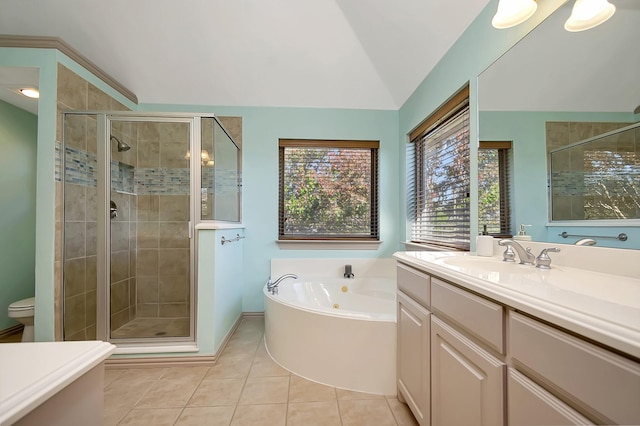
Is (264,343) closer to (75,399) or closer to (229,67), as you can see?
(75,399)

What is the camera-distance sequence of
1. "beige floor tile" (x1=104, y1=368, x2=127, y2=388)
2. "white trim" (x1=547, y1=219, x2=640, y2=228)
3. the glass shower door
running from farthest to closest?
1. the glass shower door
2. "beige floor tile" (x1=104, y1=368, x2=127, y2=388)
3. "white trim" (x1=547, y1=219, x2=640, y2=228)

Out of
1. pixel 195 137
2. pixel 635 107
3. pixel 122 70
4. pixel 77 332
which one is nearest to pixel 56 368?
pixel 635 107

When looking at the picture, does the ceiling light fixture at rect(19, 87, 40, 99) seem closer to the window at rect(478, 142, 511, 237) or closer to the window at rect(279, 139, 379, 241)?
the window at rect(279, 139, 379, 241)

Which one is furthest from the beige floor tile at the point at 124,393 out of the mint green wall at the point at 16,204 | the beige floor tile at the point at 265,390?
the mint green wall at the point at 16,204

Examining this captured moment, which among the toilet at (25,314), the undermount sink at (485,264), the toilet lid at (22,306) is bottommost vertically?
the toilet at (25,314)

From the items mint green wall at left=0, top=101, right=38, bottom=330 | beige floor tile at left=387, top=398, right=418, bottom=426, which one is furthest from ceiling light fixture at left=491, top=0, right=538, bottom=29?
mint green wall at left=0, top=101, right=38, bottom=330

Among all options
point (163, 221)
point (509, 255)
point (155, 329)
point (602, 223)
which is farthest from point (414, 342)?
point (163, 221)

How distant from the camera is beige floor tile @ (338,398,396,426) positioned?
133 centimetres

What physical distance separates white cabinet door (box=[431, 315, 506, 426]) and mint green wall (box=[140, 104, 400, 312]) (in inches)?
69.0

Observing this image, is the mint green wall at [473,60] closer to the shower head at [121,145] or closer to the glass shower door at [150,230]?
the glass shower door at [150,230]

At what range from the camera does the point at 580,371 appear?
1.67ft

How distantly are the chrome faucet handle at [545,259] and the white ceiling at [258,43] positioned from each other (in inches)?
57.2

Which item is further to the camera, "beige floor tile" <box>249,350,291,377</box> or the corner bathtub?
"beige floor tile" <box>249,350,291,377</box>

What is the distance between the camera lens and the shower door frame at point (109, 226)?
1900 mm
